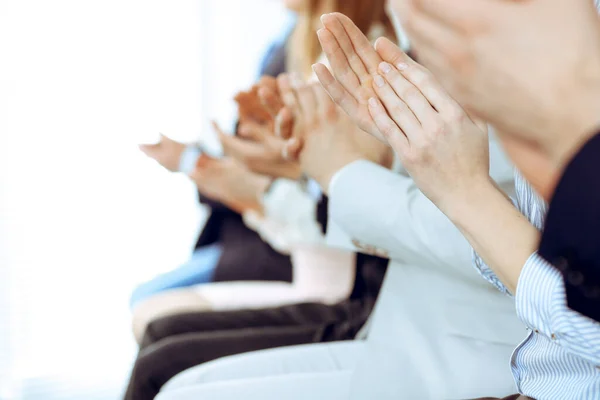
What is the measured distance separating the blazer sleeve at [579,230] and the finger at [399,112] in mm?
137

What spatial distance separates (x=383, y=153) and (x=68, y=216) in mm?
1300

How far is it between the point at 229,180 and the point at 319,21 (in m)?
0.35

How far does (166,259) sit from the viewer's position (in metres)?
2.09

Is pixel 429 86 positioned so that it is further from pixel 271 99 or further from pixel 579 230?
pixel 271 99

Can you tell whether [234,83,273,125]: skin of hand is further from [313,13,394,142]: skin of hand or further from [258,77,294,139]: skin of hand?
[313,13,394,142]: skin of hand

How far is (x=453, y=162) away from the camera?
Answer: 18.9 inches

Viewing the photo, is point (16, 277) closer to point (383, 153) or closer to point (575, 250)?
point (383, 153)

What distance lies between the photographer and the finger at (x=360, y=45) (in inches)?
22.6

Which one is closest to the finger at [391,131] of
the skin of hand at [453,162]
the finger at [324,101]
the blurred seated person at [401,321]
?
the skin of hand at [453,162]

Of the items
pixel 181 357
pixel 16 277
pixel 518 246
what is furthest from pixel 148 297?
pixel 518 246

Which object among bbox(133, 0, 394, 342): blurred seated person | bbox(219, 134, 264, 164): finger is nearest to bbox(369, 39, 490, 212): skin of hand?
bbox(219, 134, 264, 164): finger

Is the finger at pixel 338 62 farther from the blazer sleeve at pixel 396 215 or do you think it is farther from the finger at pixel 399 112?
the blazer sleeve at pixel 396 215

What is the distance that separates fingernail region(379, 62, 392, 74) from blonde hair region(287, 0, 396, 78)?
2.51 ft

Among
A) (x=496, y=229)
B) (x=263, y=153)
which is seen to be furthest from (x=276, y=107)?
(x=496, y=229)
